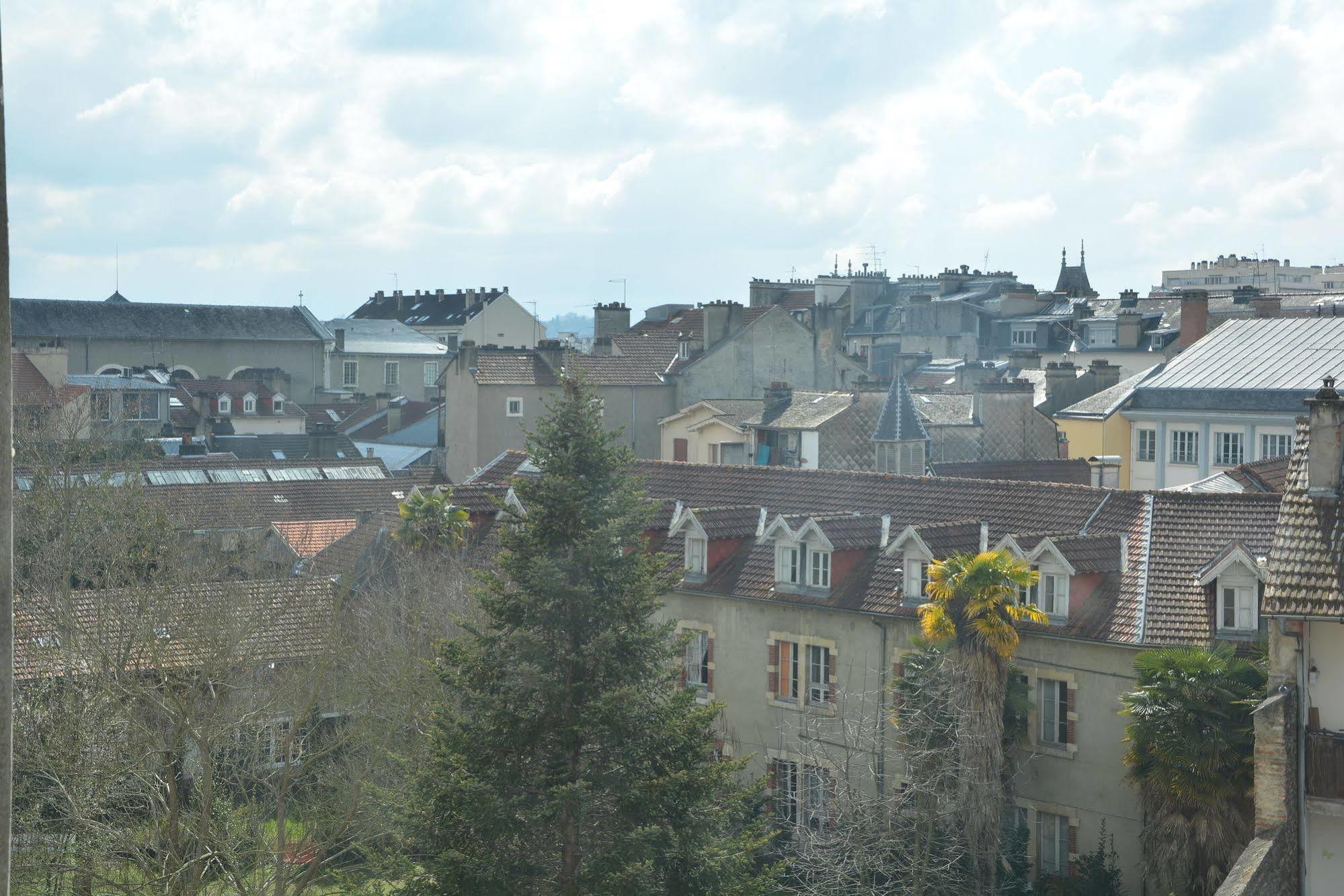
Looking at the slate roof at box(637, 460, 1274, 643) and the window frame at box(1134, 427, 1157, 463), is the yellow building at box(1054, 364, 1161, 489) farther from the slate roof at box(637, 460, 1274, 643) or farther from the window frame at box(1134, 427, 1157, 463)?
the slate roof at box(637, 460, 1274, 643)

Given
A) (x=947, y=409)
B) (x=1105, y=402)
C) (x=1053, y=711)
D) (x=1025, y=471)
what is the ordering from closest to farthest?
(x=1053, y=711), (x=1025, y=471), (x=1105, y=402), (x=947, y=409)

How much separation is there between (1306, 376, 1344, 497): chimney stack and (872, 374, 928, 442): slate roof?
2073cm

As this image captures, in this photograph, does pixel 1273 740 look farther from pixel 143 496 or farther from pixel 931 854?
pixel 143 496

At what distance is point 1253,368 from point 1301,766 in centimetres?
2609

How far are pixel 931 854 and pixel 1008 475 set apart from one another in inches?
658

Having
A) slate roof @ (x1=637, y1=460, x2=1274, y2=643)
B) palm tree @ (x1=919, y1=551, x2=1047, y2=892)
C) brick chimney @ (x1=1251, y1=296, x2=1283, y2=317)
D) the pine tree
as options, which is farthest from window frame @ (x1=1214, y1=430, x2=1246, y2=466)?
the pine tree

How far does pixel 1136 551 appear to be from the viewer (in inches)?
1101

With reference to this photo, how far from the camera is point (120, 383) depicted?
244ft

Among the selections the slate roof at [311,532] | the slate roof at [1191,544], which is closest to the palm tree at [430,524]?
the slate roof at [311,532]

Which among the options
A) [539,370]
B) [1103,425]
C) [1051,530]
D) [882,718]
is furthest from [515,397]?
[882,718]

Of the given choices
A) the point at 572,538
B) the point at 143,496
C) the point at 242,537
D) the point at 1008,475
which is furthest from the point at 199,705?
the point at 1008,475

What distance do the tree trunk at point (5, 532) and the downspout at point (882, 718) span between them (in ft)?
74.0

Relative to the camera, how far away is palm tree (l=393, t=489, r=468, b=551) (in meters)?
36.1

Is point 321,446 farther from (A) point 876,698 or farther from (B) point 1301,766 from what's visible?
(B) point 1301,766
